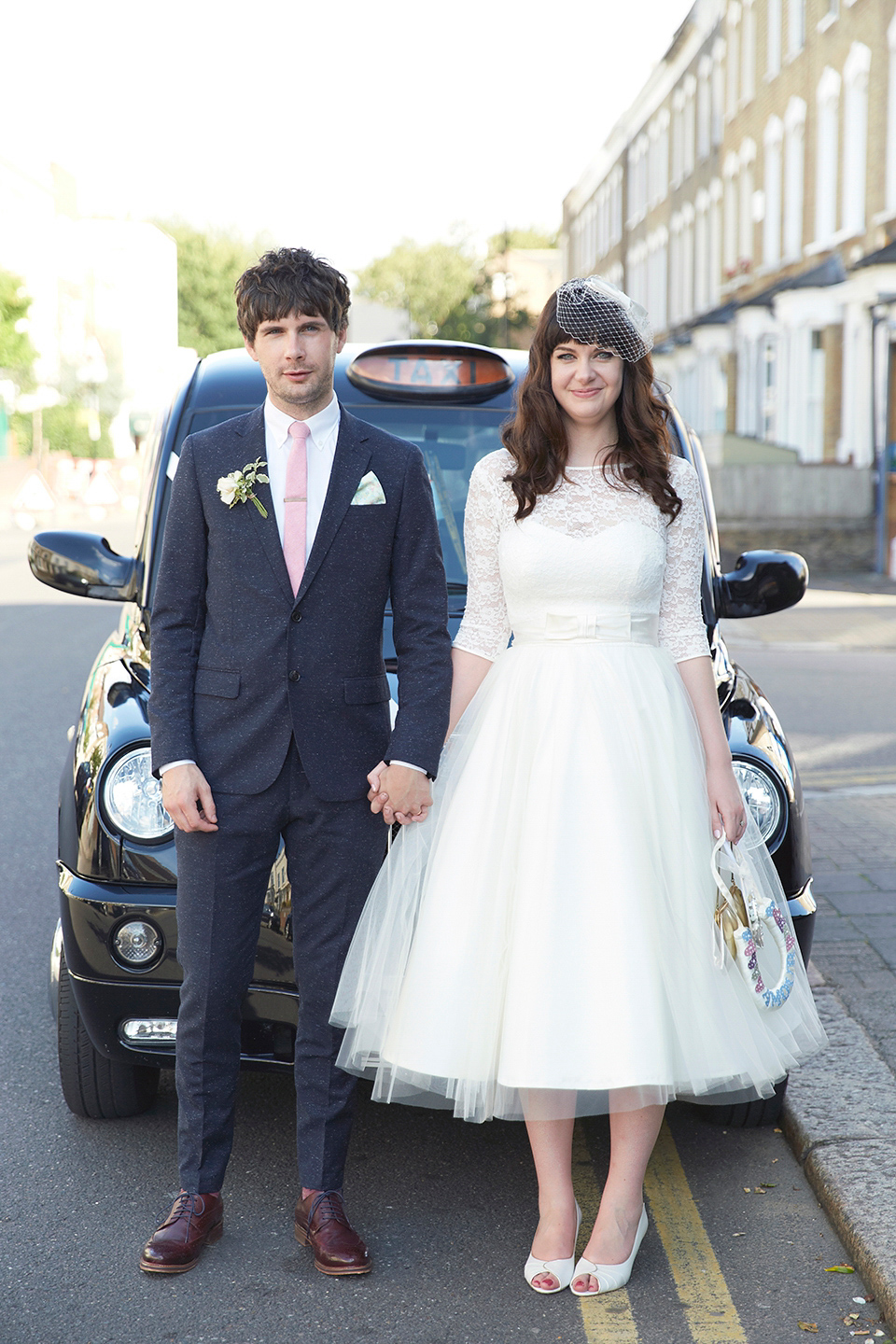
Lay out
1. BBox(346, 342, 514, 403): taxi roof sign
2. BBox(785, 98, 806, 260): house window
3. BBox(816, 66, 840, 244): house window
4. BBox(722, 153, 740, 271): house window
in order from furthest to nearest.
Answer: BBox(722, 153, 740, 271): house window, BBox(785, 98, 806, 260): house window, BBox(816, 66, 840, 244): house window, BBox(346, 342, 514, 403): taxi roof sign

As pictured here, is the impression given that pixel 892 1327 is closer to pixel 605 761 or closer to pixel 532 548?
pixel 605 761

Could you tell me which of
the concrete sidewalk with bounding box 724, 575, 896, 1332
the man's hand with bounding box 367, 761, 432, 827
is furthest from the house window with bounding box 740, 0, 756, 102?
the man's hand with bounding box 367, 761, 432, 827

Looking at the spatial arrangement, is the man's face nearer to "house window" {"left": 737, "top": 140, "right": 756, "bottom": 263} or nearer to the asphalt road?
the asphalt road

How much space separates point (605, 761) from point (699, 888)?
33 cm

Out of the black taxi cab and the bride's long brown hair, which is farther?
the black taxi cab

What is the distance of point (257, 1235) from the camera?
321 cm

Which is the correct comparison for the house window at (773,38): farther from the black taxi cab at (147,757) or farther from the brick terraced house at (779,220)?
the black taxi cab at (147,757)

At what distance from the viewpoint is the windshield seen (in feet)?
13.7

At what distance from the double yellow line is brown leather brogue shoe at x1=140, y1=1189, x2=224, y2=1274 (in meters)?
0.84

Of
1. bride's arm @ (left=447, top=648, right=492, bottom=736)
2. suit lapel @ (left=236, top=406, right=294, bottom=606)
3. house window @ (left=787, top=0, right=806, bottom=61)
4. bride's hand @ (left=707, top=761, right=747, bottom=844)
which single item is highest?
house window @ (left=787, top=0, right=806, bottom=61)

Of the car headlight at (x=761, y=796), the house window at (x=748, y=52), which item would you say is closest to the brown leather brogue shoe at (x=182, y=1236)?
the car headlight at (x=761, y=796)

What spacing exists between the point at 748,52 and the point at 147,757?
1199 inches

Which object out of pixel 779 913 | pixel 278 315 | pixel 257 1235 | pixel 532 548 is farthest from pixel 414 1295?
pixel 278 315

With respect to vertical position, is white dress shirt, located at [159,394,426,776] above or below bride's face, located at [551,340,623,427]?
below
